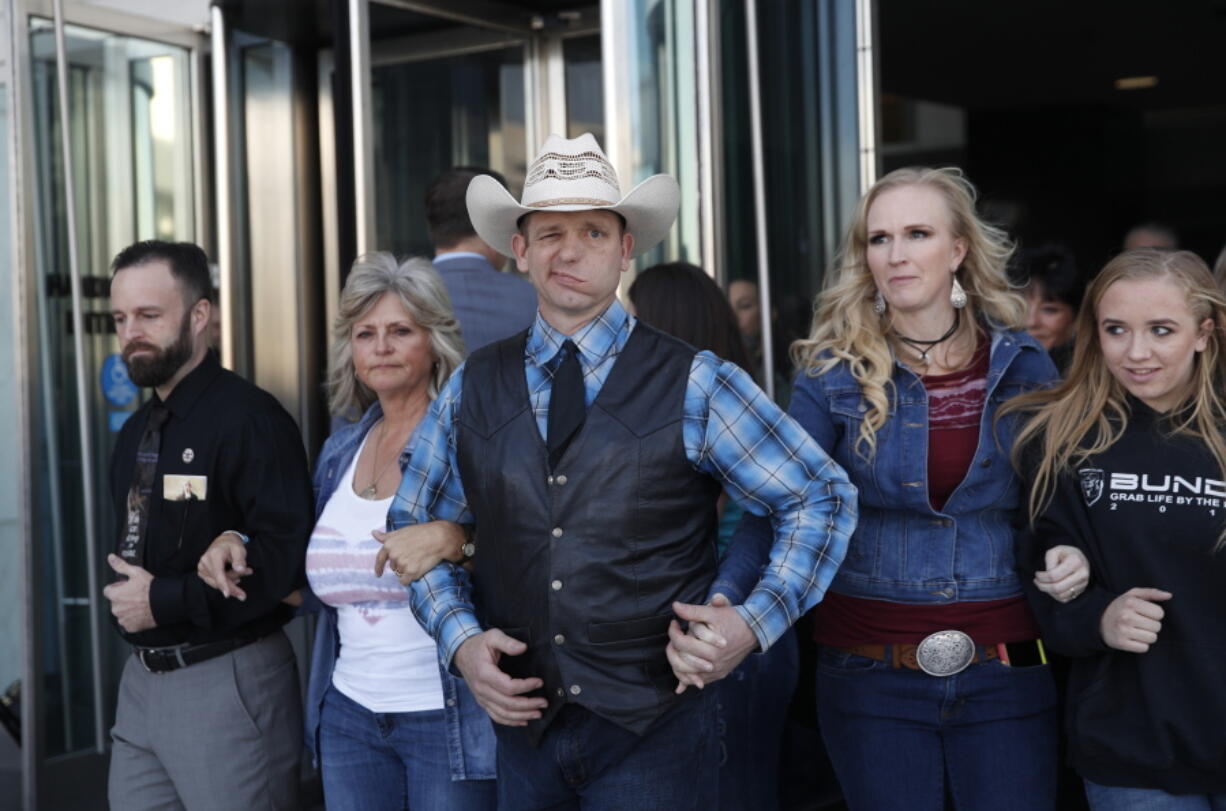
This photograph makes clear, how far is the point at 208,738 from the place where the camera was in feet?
9.73

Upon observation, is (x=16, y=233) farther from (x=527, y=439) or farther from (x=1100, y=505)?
(x=1100, y=505)

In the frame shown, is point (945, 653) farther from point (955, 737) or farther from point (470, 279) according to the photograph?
point (470, 279)

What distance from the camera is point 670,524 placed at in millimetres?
2188

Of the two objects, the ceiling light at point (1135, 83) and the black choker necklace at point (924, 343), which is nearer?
the black choker necklace at point (924, 343)

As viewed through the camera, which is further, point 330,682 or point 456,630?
point 330,682

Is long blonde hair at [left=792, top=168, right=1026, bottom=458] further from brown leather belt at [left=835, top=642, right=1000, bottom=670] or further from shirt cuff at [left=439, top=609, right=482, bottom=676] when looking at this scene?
shirt cuff at [left=439, top=609, right=482, bottom=676]

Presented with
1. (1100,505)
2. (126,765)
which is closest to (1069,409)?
(1100,505)

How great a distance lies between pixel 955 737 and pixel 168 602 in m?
1.63

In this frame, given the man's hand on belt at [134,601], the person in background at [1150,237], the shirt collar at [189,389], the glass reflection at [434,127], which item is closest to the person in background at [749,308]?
the glass reflection at [434,127]

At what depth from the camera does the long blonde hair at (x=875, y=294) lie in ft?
8.77

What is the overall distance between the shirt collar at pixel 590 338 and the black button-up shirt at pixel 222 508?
929 millimetres

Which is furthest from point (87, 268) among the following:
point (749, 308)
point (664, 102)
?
point (749, 308)

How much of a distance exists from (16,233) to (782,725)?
2.79 metres

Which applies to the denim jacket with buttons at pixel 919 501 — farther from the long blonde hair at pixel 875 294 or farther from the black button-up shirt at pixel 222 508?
the black button-up shirt at pixel 222 508
